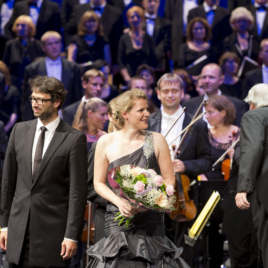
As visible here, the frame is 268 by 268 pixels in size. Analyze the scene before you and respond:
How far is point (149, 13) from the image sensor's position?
755cm

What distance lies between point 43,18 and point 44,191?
5242mm

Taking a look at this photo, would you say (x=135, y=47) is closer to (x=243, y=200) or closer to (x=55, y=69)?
(x=55, y=69)

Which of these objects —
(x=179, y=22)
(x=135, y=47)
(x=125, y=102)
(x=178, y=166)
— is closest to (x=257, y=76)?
(x=179, y=22)

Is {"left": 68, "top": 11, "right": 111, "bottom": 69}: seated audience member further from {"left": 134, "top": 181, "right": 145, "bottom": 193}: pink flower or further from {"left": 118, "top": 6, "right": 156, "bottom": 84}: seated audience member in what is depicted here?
{"left": 134, "top": 181, "right": 145, "bottom": 193}: pink flower

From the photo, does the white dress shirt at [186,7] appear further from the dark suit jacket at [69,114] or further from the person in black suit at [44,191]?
the person in black suit at [44,191]

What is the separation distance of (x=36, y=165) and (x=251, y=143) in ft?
5.19

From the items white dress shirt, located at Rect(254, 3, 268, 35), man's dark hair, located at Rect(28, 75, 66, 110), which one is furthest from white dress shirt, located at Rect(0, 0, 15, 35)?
man's dark hair, located at Rect(28, 75, 66, 110)

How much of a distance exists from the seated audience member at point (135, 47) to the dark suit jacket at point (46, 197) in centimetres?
446

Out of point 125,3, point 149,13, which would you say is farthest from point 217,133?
point 125,3

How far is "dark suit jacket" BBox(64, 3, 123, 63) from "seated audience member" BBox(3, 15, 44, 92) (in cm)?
59

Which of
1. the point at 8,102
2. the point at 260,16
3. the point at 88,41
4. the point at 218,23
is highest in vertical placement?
the point at 260,16

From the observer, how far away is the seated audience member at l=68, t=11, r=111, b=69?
7074 millimetres

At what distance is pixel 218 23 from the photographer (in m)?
7.51

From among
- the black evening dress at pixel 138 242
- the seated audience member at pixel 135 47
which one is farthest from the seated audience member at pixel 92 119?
the black evening dress at pixel 138 242
